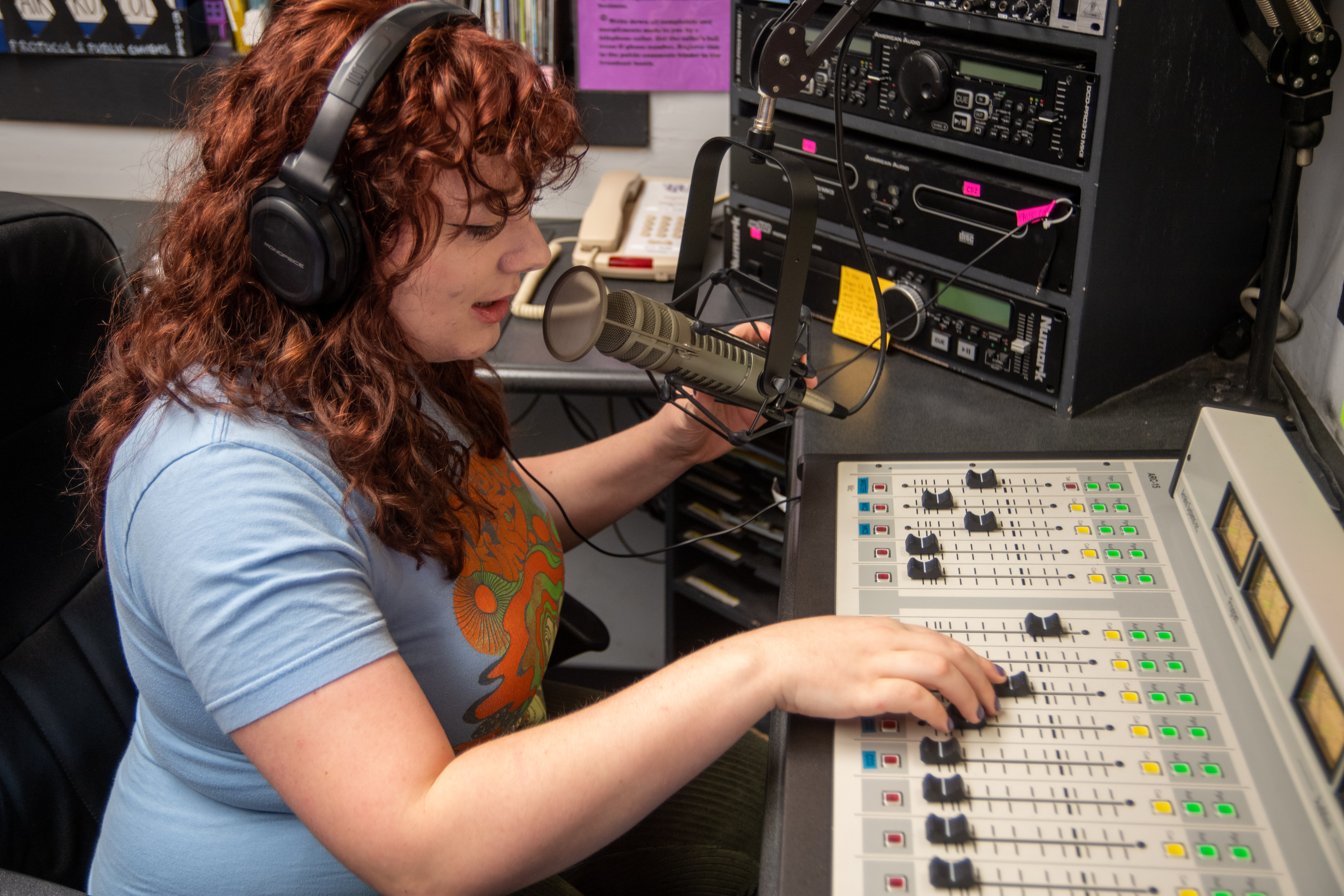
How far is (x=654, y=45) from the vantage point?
1.67 metres

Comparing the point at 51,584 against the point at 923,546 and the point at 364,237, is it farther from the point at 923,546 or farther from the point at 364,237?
the point at 923,546

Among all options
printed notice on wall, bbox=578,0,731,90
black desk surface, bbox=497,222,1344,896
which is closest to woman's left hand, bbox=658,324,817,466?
black desk surface, bbox=497,222,1344,896

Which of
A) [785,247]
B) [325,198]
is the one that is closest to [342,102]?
[325,198]

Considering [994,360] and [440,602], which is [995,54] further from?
[440,602]

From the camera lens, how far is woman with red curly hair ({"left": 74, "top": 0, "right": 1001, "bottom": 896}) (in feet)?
2.15

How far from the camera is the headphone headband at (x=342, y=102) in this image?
0.67 meters

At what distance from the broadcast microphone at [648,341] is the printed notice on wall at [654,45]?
89cm

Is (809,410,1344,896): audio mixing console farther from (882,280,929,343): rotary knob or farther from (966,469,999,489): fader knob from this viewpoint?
(882,280,929,343): rotary knob

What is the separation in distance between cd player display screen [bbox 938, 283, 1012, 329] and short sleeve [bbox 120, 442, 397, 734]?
716mm

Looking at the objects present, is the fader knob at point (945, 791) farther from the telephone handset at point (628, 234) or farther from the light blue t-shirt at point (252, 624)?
the telephone handset at point (628, 234)

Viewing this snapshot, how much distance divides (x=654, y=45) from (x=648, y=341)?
0.99 m

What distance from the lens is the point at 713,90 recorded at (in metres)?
1.71

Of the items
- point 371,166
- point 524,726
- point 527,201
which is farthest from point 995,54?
point 524,726

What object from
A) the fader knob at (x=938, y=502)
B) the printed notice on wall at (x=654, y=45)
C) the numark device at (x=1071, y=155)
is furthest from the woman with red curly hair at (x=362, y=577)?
the printed notice on wall at (x=654, y=45)
